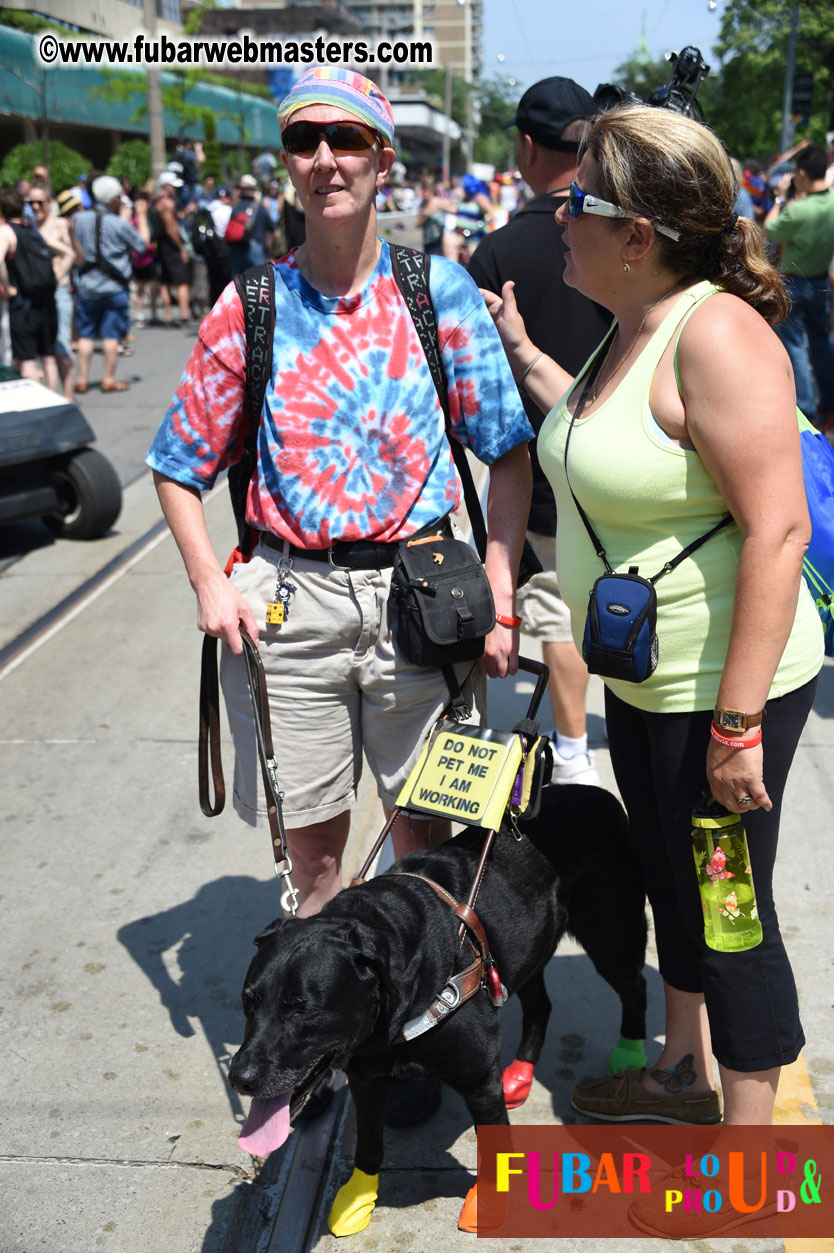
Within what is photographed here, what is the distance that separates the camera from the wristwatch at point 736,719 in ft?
6.26

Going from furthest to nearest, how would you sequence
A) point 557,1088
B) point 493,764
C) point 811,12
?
point 811,12 < point 557,1088 < point 493,764

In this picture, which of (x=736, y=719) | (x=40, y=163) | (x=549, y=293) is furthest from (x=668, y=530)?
(x=40, y=163)

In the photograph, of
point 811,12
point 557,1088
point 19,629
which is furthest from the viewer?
point 811,12

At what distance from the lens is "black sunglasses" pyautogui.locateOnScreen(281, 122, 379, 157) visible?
2270mm

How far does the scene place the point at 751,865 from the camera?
6.91ft

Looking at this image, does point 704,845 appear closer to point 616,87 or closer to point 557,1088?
point 557,1088

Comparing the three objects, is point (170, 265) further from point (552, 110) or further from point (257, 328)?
point (257, 328)

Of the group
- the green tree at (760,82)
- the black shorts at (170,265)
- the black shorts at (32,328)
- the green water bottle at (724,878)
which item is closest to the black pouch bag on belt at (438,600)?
the green water bottle at (724,878)

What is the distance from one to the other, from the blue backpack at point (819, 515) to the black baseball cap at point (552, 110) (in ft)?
6.10

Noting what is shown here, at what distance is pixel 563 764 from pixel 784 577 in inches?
84.7

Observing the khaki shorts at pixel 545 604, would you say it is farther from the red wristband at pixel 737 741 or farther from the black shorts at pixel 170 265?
the black shorts at pixel 170 265

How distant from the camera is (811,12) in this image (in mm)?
23953

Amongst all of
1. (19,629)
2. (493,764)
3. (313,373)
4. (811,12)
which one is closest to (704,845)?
(493,764)

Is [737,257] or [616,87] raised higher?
[616,87]
